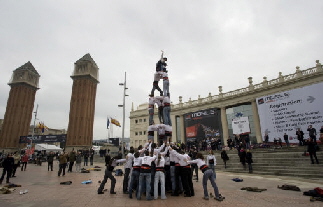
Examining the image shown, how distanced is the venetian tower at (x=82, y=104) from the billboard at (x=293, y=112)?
46965mm

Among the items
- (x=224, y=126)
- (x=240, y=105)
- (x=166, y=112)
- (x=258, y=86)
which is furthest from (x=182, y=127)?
(x=166, y=112)

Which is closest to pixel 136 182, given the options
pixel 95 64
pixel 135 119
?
pixel 135 119

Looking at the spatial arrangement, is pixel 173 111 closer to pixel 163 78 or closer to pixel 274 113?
pixel 274 113

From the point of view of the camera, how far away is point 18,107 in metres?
66.6

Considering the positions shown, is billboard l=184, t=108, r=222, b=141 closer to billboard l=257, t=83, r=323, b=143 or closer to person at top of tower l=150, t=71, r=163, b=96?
billboard l=257, t=83, r=323, b=143

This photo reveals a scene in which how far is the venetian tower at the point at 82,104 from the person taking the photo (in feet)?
174

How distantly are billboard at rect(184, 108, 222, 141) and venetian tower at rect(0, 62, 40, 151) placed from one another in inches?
2458

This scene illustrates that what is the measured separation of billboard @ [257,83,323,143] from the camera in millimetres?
22359

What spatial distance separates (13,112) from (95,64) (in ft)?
116

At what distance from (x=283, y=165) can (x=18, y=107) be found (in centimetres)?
8098

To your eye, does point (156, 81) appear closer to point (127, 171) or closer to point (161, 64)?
point (161, 64)

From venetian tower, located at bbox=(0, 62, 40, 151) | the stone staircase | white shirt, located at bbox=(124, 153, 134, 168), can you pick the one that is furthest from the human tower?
venetian tower, located at bbox=(0, 62, 40, 151)

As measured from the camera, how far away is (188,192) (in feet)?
24.7

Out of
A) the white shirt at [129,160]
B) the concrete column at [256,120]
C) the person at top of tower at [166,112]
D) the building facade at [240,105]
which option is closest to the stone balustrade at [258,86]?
the building facade at [240,105]
